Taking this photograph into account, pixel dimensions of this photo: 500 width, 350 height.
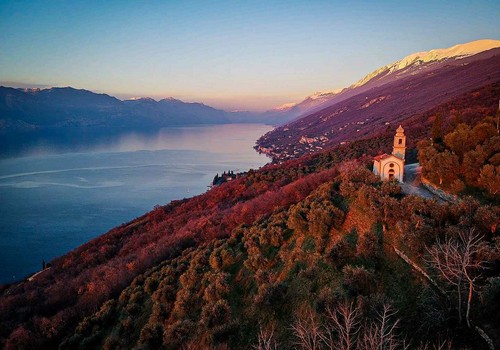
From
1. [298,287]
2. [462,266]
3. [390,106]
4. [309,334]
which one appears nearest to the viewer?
[462,266]

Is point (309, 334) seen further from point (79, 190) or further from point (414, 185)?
point (79, 190)

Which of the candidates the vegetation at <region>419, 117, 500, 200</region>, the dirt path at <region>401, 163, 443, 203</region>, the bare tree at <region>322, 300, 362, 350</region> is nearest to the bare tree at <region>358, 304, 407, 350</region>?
the bare tree at <region>322, 300, 362, 350</region>

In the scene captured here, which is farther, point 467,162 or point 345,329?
point 467,162

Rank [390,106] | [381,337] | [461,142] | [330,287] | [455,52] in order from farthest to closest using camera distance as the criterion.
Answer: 1. [455,52]
2. [390,106]
3. [461,142]
4. [330,287]
5. [381,337]

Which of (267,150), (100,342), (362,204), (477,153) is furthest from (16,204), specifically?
(267,150)

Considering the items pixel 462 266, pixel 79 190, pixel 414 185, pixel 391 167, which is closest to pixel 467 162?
pixel 414 185

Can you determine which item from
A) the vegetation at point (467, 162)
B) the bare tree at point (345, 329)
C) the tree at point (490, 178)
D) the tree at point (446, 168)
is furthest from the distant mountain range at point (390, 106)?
the bare tree at point (345, 329)

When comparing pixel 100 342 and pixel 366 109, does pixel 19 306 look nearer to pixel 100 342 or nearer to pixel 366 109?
pixel 100 342
